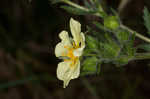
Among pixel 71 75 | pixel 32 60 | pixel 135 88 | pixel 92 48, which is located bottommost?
pixel 135 88

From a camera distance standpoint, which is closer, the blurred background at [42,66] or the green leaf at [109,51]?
the green leaf at [109,51]

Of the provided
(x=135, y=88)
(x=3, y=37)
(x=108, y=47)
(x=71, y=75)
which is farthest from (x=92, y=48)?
(x=3, y=37)

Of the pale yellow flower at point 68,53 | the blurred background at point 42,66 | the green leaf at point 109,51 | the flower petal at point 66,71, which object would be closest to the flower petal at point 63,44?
the pale yellow flower at point 68,53

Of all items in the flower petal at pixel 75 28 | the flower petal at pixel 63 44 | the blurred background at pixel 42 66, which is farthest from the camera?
the blurred background at pixel 42 66

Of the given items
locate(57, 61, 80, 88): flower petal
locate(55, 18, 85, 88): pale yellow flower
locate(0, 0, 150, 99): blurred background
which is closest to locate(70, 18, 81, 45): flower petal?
locate(55, 18, 85, 88): pale yellow flower

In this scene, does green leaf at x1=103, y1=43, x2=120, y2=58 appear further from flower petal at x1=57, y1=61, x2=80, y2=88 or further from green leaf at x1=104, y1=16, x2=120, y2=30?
flower petal at x1=57, y1=61, x2=80, y2=88

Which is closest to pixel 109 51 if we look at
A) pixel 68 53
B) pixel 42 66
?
pixel 68 53

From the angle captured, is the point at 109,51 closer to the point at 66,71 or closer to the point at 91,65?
the point at 91,65

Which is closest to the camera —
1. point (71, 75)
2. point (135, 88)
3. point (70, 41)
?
point (71, 75)

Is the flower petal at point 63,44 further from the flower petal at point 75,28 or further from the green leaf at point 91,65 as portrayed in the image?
the green leaf at point 91,65

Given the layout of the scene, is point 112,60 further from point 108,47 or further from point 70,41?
point 70,41
